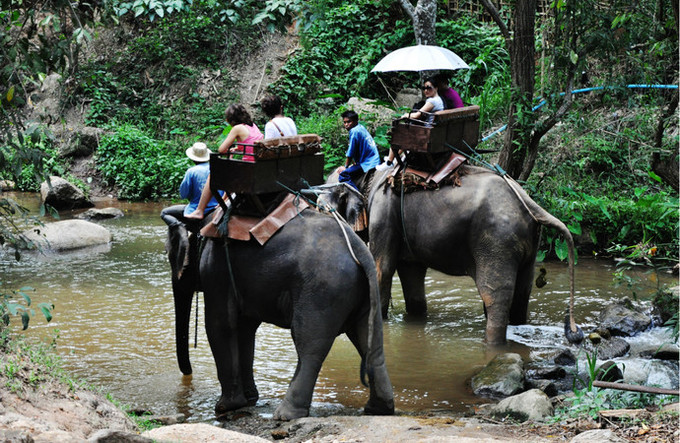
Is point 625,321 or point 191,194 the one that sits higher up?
point 191,194

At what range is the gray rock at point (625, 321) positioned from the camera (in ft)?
26.8

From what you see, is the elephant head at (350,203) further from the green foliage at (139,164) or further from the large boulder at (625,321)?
the green foliage at (139,164)

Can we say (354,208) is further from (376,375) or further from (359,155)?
(376,375)

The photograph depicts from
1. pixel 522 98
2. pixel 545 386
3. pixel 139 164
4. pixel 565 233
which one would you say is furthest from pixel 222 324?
pixel 139 164

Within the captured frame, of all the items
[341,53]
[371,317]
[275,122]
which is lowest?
[371,317]

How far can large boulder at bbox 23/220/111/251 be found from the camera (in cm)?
1278

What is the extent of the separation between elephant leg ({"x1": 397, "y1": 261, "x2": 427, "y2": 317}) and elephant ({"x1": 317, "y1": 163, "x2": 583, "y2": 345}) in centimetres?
24

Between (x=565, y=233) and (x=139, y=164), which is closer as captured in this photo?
(x=565, y=233)

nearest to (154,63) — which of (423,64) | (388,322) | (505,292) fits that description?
(423,64)

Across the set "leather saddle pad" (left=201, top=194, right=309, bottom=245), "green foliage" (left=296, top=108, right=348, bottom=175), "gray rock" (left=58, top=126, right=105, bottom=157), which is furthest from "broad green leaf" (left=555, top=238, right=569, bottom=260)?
"gray rock" (left=58, top=126, right=105, bottom=157)

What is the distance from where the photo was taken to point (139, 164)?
18234mm

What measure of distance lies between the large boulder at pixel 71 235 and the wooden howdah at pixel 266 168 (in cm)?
783

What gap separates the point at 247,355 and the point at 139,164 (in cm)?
1278

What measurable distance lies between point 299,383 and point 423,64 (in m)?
5.79
